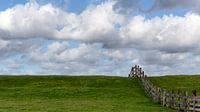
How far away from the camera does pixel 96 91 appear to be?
57.1 metres

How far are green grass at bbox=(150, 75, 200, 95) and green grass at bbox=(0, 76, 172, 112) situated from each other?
13.9 ft

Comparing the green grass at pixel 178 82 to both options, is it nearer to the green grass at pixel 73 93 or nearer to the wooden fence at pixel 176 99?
the green grass at pixel 73 93

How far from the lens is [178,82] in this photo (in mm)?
68812

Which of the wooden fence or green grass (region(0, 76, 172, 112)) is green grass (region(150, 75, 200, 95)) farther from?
the wooden fence

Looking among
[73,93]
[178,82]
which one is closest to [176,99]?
[73,93]

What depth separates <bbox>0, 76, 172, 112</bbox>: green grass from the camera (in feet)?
141

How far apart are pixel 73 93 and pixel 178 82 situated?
793 inches

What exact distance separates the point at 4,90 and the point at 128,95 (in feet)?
58.1

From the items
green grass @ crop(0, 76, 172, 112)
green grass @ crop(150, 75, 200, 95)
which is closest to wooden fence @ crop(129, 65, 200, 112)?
green grass @ crop(0, 76, 172, 112)

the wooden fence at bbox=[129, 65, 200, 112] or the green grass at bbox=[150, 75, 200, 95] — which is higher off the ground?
the green grass at bbox=[150, 75, 200, 95]

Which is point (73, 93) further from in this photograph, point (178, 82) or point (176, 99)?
point (178, 82)

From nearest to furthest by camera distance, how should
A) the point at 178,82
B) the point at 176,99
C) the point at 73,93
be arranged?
the point at 176,99 < the point at 73,93 < the point at 178,82

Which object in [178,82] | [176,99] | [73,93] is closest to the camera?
[176,99]

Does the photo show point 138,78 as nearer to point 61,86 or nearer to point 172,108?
point 61,86
